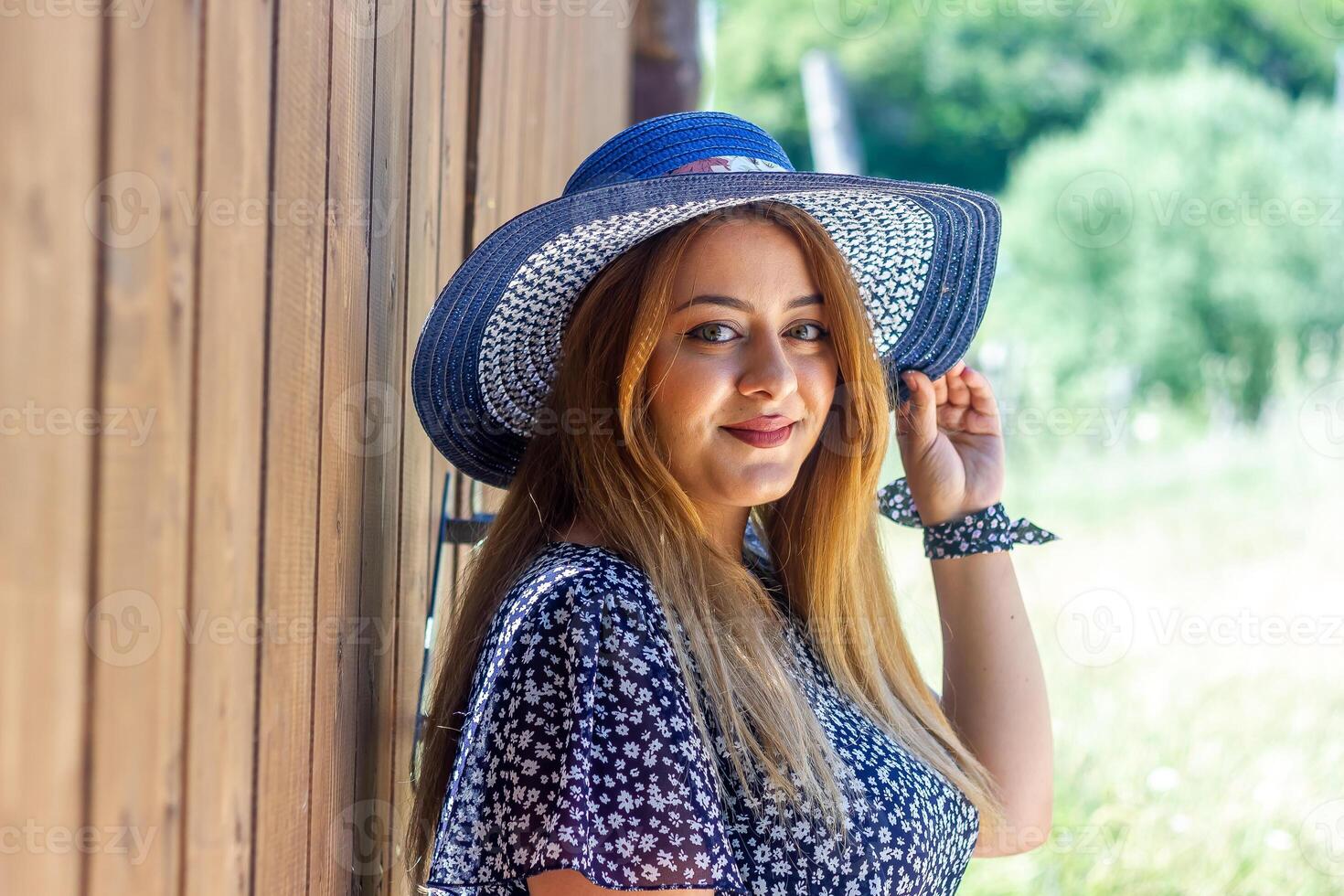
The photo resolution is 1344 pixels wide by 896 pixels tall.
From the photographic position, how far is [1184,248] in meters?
14.6

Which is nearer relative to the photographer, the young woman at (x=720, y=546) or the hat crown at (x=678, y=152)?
the young woman at (x=720, y=546)

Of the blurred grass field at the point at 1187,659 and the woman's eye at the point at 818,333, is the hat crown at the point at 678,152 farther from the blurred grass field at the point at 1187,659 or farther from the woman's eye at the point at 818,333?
the blurred grass field at the point at 1187,659

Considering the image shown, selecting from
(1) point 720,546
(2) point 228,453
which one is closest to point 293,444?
(2) point 228,453

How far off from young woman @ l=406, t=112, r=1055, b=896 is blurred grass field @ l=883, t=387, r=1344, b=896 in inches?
9.9

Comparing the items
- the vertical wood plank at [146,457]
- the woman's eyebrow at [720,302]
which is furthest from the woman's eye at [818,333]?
the vertical wood plank at [146,457]

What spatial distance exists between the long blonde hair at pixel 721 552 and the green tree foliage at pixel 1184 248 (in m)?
12.1

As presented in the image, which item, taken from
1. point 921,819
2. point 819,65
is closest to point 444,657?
point 921,819

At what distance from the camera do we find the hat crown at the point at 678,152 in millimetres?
1879

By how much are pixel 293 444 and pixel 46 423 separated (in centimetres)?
48

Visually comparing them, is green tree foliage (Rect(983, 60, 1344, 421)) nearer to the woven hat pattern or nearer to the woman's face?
the woven hat pattern

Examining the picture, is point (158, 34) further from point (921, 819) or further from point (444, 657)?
point (921, 819)

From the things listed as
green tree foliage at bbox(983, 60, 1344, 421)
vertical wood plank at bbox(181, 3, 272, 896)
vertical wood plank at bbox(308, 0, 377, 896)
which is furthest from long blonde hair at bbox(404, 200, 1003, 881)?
green tree foliage at bbox(983, 60, 1344, 421)

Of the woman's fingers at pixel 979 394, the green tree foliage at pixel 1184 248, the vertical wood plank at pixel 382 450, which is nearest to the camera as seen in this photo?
the vertical wood plank at pixel 382 450

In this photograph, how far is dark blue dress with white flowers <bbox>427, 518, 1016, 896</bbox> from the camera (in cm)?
144
